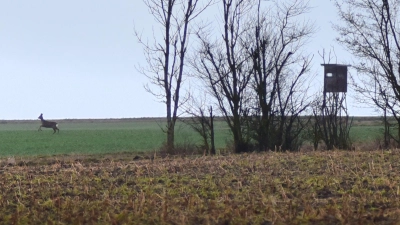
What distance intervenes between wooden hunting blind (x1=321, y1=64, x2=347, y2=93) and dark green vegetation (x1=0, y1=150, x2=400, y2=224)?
18296 mm

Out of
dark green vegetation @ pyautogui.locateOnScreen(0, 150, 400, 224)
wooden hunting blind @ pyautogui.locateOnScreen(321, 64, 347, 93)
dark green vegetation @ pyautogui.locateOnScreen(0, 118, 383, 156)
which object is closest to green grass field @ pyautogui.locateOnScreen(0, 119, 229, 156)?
dark green vegetation @ pyautogui.locateOnScreen(0, 118, 383, 156)

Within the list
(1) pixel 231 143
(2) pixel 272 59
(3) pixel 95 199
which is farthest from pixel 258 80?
(3) pixel 95 199

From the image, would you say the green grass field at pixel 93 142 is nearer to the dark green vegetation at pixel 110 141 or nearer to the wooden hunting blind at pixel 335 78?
the dark green vegetation at pixel 110 141

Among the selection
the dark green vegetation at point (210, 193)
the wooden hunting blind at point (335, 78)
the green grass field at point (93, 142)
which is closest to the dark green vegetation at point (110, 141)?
the green grass field at point (93, 142)

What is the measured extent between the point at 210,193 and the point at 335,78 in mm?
21815

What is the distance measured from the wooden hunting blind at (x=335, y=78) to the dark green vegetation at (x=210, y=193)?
1830 centimetres

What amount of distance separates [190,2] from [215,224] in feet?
79.3

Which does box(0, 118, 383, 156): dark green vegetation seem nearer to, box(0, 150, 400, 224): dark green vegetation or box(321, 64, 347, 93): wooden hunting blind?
box(321, 64, 347, 93): wooden hunting blind

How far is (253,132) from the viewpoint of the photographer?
29188mm

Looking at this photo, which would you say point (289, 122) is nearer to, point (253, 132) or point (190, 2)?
point (253, 132)

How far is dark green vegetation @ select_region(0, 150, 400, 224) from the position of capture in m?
7.50

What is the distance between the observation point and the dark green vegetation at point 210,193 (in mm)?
7504

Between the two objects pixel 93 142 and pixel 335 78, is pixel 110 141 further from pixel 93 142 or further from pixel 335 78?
pixel 335 78

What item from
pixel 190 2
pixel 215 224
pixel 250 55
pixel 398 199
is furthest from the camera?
pixel 190 2
